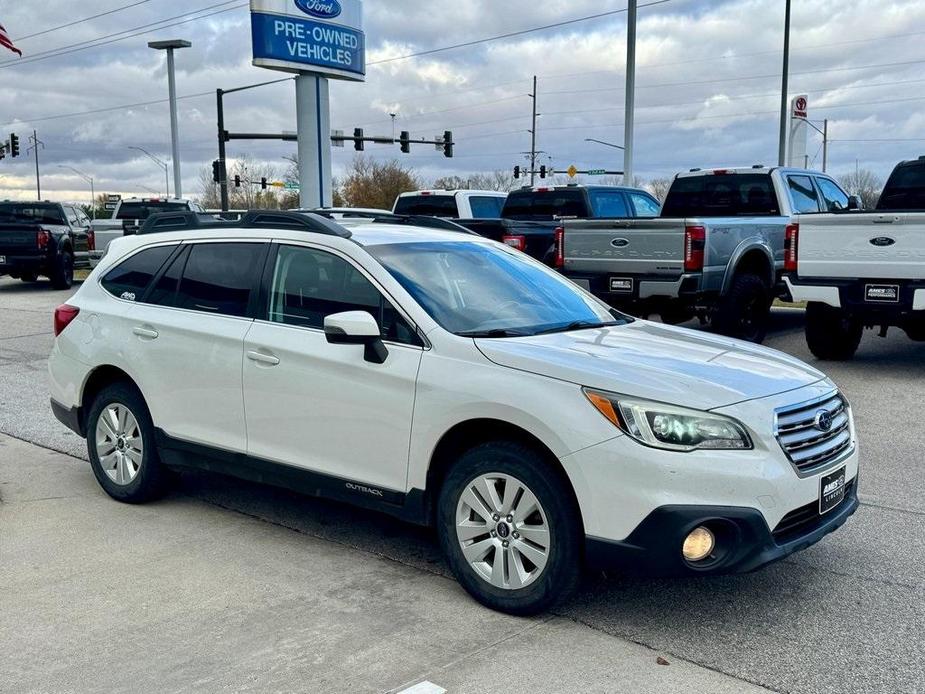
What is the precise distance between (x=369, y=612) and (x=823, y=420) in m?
2.12

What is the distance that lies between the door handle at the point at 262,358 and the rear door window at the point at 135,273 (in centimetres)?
117

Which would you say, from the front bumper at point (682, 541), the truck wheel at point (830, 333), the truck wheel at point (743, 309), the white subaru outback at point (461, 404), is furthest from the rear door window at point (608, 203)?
the front bumper at point (682, 541)

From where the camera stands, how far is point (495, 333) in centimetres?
446

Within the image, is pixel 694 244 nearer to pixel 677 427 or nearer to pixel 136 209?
pixel 677 427

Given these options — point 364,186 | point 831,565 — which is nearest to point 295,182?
point 364,186

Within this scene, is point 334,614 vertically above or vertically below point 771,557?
below

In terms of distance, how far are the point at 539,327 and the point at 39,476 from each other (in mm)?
3792

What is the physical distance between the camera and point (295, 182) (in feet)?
268

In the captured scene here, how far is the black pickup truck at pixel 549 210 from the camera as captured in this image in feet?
44.0

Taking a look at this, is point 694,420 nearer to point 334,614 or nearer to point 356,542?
point 334,614

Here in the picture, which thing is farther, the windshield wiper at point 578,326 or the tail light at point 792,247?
the tail light at point 792,247

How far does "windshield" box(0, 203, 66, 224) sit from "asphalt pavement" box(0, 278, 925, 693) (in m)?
18.2

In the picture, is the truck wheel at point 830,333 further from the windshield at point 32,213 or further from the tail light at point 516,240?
the windshield at point 32,213

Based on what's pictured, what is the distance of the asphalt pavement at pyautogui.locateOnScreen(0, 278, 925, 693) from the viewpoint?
3.59 metres
